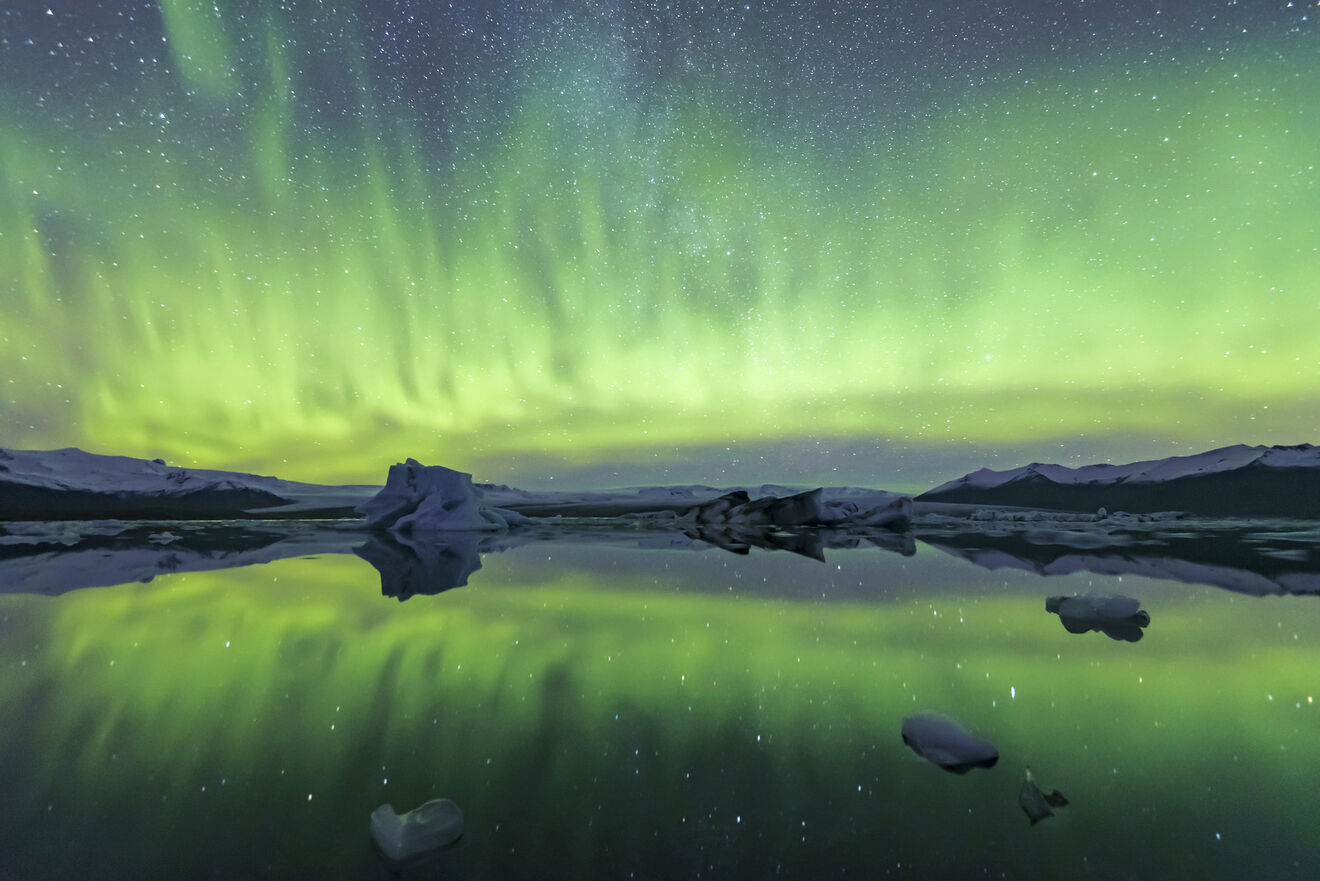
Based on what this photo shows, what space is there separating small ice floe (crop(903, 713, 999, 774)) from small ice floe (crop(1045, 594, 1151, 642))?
8.55 feet

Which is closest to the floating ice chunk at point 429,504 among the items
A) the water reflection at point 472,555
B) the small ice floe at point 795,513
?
the water reflection at point 472,555

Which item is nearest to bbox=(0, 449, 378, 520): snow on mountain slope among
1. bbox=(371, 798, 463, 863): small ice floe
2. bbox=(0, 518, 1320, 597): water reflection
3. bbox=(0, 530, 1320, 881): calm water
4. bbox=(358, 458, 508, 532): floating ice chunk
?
bbox=(358, 458, 508, 532): floating ice chunk

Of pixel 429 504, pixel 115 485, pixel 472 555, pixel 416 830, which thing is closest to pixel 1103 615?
pixel 416 830

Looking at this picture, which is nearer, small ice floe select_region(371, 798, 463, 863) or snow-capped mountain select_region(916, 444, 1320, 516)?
small ice floe select_region(371, 798, 463, 863)

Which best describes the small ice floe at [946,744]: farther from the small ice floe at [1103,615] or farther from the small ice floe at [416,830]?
the small ice floe at [1103,615]

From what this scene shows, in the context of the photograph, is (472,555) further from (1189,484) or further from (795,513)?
(1189,484)

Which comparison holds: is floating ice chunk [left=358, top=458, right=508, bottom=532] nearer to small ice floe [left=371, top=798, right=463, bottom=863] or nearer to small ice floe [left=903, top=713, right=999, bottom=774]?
small ice floe [left=371, top=798, right=463, bottom=863]

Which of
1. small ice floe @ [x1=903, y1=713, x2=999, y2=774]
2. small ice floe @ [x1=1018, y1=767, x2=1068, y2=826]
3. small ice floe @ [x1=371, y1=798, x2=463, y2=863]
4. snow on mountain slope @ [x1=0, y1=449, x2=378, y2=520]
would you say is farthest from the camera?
snow on mountain slope @ [x1=0, y1=449, x2=378, y2=520]

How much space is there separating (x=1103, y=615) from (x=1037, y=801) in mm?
3328

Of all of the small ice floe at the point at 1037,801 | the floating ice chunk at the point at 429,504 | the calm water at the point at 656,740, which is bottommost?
the calm water at the point at 656,740

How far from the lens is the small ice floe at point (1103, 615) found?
403cm

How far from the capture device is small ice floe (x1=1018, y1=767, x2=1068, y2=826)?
1.73m

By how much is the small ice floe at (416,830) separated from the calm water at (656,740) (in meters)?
0.05

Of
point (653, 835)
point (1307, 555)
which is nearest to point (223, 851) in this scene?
point (653, 835)
